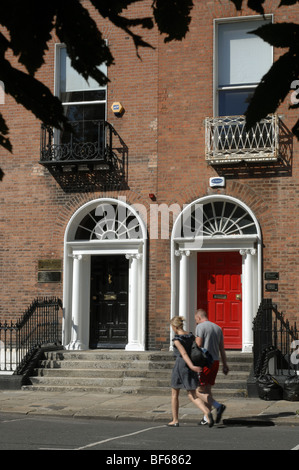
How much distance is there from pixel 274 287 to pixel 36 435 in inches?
273

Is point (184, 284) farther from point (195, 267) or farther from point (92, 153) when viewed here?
point (92, 153)

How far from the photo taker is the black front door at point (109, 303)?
51.1 ft

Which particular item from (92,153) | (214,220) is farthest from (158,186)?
(92,153)

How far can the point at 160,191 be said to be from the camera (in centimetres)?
1504

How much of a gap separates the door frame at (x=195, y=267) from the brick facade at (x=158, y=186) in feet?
0.49

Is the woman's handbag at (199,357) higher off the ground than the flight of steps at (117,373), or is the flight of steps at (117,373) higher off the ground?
the woman's handbag at (199,357)

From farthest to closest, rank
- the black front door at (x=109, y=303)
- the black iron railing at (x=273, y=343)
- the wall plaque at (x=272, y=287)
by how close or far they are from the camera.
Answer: the black front door at (x=109, y=303) < the wall plaque at (x=272, y=287) < the black iron railing at (x=273, y=343)

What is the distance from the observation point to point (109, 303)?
15680 mm

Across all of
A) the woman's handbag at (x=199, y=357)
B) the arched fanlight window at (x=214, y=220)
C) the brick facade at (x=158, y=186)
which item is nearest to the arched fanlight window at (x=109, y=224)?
the brick facade at (x=158, y=186)

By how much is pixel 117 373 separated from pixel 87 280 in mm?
2814

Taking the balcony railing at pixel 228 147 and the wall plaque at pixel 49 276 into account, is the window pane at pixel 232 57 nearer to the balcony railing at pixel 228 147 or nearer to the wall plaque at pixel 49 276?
the balcony railing at pixel 228 147

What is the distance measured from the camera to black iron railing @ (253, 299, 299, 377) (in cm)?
1277
